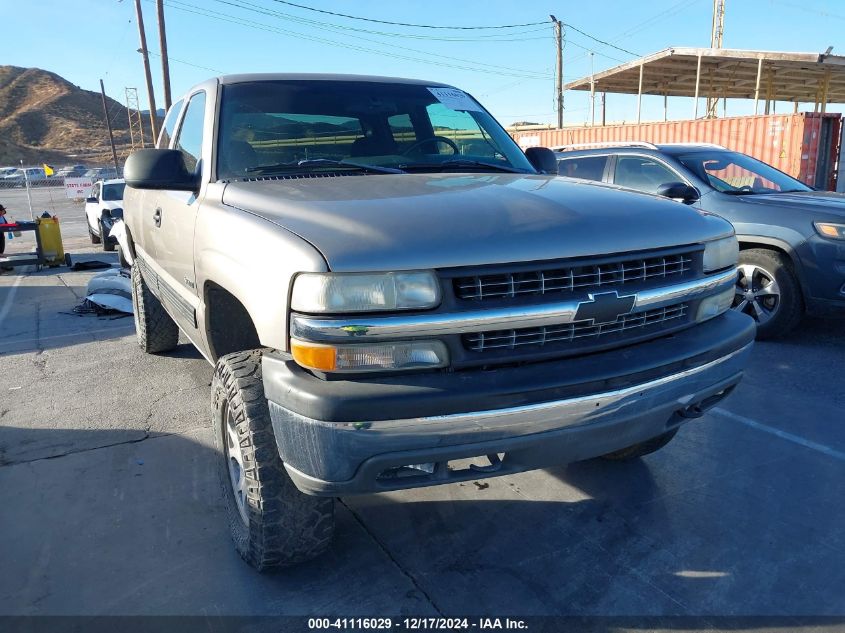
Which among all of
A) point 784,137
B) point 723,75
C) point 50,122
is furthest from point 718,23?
point 50,122

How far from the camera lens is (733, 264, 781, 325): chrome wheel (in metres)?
5.54

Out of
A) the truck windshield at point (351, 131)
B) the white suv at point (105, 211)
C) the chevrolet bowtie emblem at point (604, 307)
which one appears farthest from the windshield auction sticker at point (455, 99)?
the white suv at point (105, 211)

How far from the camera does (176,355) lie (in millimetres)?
5504

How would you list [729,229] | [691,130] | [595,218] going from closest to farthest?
[595,218]
[729,229]
[691,130]

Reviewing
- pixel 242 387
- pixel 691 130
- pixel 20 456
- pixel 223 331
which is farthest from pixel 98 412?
pixel 691 130

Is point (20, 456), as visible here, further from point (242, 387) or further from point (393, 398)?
point (393, 398)

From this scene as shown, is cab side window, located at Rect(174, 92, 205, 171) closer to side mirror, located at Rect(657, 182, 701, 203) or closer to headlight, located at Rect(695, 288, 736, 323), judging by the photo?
headlight, located at Rect(695, 288, 736, 323)

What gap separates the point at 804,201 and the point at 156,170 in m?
5.28

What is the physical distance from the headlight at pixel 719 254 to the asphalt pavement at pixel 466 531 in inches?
44.7

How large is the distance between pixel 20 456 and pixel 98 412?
2.21 feet

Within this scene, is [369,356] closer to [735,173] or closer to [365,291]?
[365,291]

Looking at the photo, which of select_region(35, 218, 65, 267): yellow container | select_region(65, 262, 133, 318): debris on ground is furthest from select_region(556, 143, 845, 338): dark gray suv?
select_region(35, 218, 65, 267): yellow container

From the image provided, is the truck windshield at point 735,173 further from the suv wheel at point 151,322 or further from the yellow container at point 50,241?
the yellow container at point 50,241

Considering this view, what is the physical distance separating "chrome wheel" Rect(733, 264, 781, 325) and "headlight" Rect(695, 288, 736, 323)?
10.6ft
